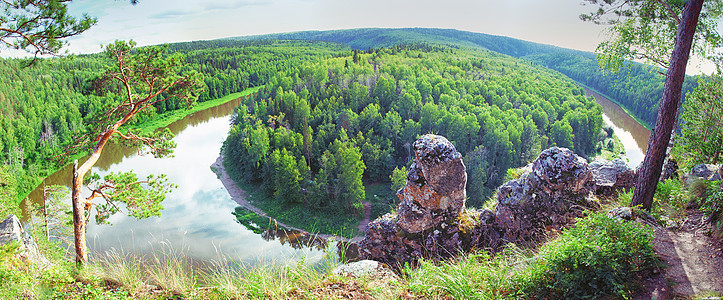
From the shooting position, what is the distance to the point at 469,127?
1865 inches

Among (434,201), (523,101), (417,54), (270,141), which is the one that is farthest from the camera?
(417,54)

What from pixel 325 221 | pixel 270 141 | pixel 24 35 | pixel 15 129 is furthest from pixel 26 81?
pixel 24 35

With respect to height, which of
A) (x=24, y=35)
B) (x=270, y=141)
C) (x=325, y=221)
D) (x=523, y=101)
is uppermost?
(x=24, y=35)

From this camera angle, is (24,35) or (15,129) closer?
(24,35)

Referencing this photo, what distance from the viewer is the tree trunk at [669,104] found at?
699cm

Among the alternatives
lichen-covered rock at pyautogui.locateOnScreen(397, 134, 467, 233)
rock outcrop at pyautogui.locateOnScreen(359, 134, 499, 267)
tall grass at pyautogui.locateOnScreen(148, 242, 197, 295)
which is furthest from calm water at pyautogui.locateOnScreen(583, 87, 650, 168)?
tall grass at pyautogui.locateOnScreen(148, 242, 197, 295)

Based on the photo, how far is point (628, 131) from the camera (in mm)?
66188

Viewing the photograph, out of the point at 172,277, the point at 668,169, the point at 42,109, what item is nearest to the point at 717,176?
the point at 668,169

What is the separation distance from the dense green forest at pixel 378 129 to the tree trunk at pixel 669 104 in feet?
94.0

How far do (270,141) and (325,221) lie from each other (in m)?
14.2

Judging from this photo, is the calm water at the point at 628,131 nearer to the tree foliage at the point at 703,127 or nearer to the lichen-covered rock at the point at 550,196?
the tree foliage at the point at 703,127

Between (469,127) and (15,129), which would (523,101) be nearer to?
(469,127)

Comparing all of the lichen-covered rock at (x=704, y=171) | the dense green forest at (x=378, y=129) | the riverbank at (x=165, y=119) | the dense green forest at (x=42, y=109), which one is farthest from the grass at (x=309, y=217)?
the lichen-covered rock at (x=704, y=171)

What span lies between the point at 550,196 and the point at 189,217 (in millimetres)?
32309
